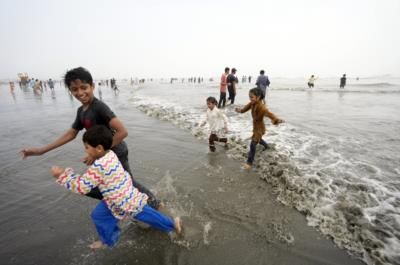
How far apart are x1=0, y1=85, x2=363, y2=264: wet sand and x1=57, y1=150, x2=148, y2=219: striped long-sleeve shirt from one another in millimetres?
689

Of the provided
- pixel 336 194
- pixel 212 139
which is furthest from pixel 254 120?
pixel 336 194

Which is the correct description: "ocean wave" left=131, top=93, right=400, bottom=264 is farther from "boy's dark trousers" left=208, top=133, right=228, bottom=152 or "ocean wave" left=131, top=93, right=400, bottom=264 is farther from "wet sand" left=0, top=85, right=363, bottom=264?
"boy's dark trousers" left=208, top=133, right=228, bottom=152

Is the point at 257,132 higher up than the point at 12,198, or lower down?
higher up

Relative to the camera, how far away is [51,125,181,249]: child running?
5.94 feet

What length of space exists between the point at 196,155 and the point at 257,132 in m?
1.65

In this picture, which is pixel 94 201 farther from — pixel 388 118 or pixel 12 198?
pixel 388 118

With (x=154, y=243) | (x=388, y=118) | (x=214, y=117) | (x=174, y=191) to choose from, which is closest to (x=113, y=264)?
(x=154, y=243)

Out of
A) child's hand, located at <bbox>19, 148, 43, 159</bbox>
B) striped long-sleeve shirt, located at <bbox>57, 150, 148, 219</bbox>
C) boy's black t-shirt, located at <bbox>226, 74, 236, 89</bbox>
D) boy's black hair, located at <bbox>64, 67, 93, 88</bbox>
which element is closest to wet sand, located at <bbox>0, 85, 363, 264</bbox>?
striped long-sleeve shirt, located at <bbox>57, 150, 148, 219</bbox>

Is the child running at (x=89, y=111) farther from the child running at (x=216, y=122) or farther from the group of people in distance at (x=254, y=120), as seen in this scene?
the child running at (x=216, y=122)

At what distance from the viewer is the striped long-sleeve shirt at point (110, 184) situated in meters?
1.80

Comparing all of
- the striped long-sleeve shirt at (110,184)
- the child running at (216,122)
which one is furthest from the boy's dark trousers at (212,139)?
the striped long-sleeve shirt at (110,184)

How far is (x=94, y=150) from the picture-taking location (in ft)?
6.23

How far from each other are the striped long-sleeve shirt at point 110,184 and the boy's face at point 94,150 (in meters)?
0.07

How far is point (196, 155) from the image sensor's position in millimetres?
5316
